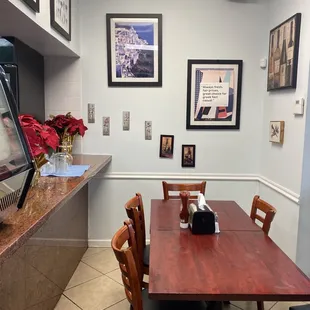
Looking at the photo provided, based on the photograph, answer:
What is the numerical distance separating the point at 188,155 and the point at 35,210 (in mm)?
2214

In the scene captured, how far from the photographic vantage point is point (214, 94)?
329 cm

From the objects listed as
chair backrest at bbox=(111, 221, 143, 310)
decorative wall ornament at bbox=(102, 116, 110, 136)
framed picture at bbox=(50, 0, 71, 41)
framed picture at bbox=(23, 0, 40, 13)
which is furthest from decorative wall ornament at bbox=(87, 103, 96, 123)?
chair backrest at bbox=(111, 221, 143, 310)

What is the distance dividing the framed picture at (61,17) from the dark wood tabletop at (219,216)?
5.16 ft

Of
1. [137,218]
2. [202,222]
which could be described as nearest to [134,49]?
[137,218]

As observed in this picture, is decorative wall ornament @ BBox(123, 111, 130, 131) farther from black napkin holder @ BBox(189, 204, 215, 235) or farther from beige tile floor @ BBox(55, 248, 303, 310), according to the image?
black napkin holder @ BBox(189, 204, 215, 235)

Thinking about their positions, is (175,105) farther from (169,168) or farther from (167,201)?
(167,201)

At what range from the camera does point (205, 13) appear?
3.23 metres

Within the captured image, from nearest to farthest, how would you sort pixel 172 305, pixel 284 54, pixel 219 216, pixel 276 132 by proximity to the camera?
pixel 172 305 < pixel 219 216 < pixel 284 54 < pixel 276 132

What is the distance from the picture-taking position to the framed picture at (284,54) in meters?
2.53

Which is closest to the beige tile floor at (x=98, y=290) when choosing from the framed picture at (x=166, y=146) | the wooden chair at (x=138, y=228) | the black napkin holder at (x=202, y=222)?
the wooden chair at (x=138, y=228)

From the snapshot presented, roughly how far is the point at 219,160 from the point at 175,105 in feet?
2.53

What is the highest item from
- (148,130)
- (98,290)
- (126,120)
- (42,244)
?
(126,120)

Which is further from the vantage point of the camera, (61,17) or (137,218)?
(61,17)

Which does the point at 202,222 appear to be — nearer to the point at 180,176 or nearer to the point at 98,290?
the point at 98,290
